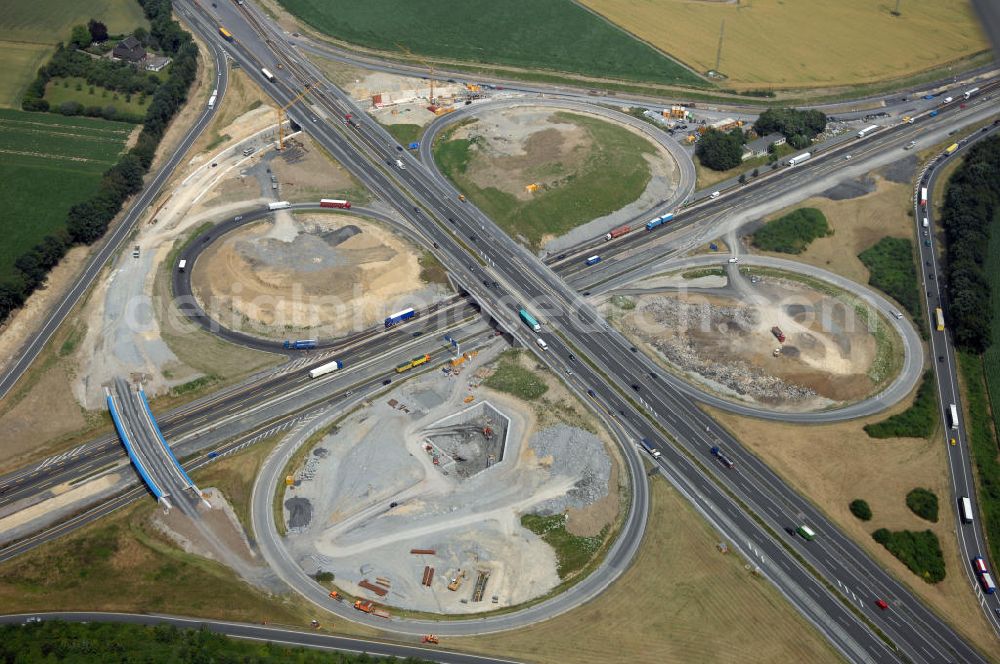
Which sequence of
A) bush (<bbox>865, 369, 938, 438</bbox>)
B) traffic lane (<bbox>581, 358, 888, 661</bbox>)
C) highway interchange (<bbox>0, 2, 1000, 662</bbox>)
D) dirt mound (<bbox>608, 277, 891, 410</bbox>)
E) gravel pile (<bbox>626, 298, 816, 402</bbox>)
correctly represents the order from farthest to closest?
dirt mound (<bbox>608, 277, 891, 410</bbox>) → gravel pile (<bbox>626, 298, 816, 402</bbox>) → bush (<bbox>865, 369, 938, 438</bbox>) → traffic lane (<bbox>581, 358, 888, 661</bbox>) → highway interchange (<bbox>0, 2, 1000, 662</bbox>)

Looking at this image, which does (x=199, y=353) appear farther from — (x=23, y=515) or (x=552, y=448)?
(x=552, y=448)

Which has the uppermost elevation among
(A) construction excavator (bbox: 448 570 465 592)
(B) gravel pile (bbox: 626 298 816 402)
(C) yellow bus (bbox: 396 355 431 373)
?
(B) gravel pile (bbox: 626 298 816 402)

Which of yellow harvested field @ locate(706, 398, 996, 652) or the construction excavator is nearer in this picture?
the construction excavator

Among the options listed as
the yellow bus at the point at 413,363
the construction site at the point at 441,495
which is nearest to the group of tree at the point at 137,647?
the construction site at the point at 441,495

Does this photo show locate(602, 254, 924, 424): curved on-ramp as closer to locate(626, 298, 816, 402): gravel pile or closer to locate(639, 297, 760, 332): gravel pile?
locate(626, 298, 816, 402): gravel pile

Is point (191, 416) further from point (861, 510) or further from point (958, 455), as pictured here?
point (958, 455)

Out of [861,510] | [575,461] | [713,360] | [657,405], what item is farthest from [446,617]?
[713,360]

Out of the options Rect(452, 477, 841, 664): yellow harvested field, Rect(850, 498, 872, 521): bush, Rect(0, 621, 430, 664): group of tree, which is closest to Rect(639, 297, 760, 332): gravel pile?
Rect(850, 498, 872, 521): bush

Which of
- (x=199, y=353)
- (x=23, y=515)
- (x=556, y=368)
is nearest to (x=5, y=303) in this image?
(x=199, y=353)

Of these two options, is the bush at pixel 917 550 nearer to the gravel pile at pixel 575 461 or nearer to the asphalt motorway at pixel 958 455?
the asphalt motorway at pixel 958 455
